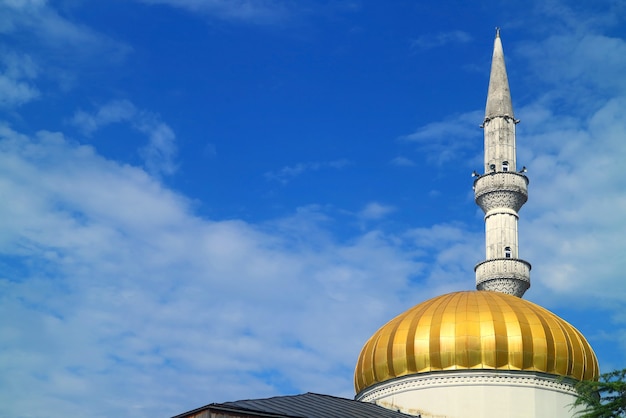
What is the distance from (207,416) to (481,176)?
32.0 metres

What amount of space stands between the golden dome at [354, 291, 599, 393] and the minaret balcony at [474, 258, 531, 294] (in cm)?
1744

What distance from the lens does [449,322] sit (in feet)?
102

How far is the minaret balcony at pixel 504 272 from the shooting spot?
164 feet

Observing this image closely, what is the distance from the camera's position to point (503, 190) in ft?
171

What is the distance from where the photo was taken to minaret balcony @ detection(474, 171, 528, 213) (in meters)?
52.1

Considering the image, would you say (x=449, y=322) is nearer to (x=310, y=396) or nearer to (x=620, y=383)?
(x=310, y=396)

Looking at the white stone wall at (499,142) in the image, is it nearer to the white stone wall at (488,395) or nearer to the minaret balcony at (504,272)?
the minaret balcony at (504,272)

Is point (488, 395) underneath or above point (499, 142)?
underneath

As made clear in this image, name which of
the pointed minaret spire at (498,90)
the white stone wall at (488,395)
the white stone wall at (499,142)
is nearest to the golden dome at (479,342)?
the white stone wall at (488,395)

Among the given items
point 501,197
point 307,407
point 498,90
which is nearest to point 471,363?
point 307,407

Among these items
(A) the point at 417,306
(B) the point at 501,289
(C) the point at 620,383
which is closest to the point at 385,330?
(A) the point at 417,306

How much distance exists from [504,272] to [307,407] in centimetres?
2438

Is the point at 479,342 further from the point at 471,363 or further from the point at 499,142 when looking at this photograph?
the point at 499,142

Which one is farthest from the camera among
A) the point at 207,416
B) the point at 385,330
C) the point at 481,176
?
the point at 481,176
